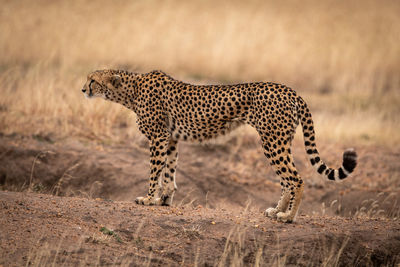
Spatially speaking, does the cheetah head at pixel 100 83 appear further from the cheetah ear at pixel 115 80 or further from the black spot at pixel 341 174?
the black spot at pixel 341 174

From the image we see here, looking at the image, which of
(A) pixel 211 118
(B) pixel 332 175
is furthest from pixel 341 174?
(A) pixel 211 118

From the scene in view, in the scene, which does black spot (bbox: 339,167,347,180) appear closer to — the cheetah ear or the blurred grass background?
the cheetah ear

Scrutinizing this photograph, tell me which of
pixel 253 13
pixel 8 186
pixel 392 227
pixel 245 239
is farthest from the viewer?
pixel 253 13

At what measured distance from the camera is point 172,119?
5.88 metres

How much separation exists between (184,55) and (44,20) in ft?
12.0

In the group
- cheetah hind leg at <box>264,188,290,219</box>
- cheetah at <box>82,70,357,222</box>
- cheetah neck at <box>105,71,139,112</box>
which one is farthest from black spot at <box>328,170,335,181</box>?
cheetah neck at <box>105,71,139,112</box>

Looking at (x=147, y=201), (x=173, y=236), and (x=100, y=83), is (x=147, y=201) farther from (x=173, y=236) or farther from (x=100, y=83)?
(x=100, y=83)

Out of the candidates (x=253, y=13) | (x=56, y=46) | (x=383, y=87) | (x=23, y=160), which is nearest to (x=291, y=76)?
(x=383, y=87)

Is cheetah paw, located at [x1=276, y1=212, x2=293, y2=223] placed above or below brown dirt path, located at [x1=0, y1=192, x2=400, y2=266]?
above

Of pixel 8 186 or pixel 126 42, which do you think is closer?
pixel 8 186

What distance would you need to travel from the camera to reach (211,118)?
18.4 feet

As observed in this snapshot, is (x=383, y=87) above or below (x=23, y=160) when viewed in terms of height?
above

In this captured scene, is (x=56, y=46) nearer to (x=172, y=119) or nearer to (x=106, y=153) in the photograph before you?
(x=106, y=153)

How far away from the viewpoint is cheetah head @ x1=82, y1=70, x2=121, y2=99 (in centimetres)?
601
